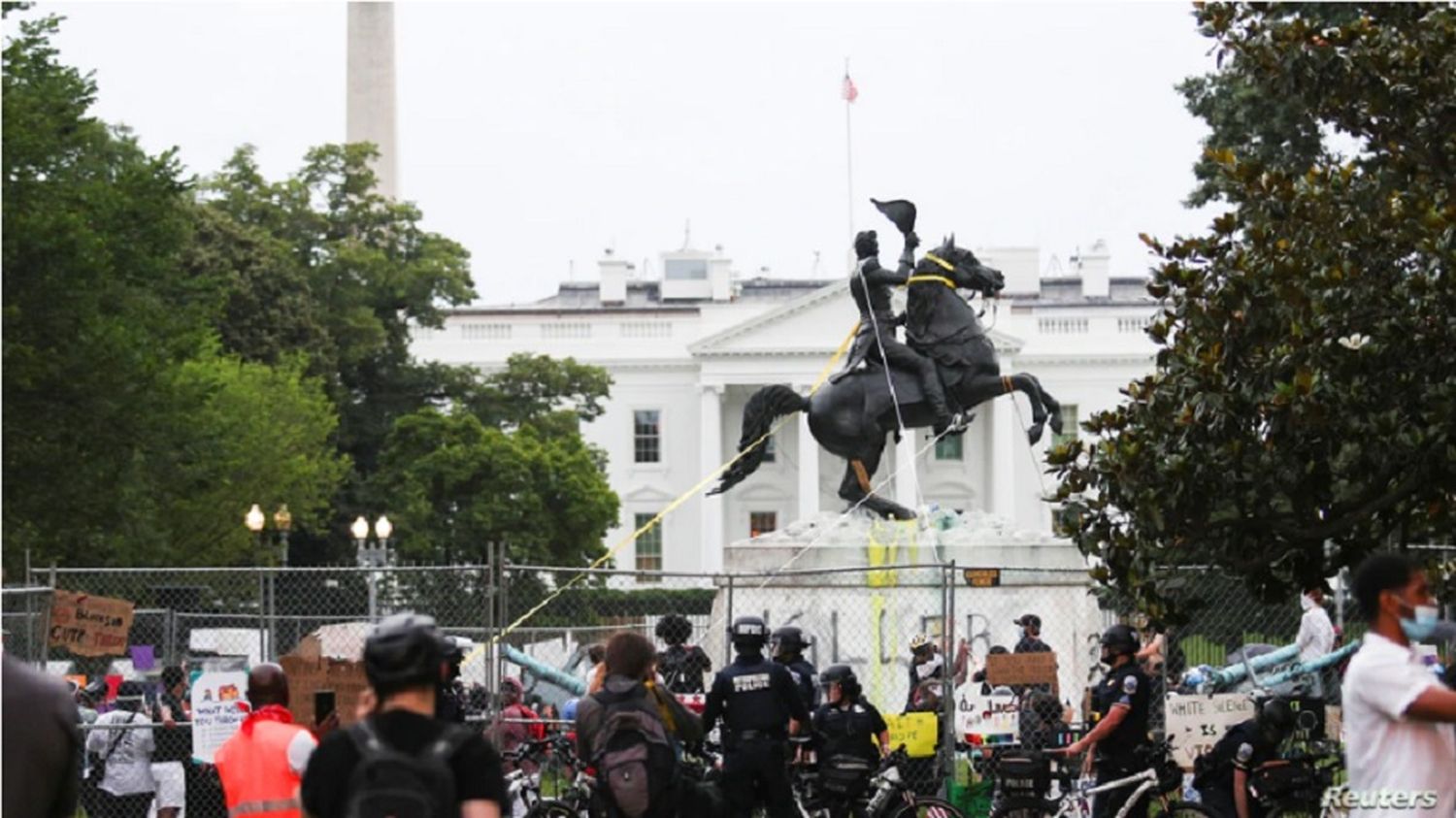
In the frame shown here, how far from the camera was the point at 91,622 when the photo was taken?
18656 mm

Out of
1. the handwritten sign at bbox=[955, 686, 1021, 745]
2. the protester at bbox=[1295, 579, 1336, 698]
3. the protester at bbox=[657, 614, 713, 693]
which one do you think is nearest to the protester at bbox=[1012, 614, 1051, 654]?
the protester at bbox=[1295, 579, 1336, 698]

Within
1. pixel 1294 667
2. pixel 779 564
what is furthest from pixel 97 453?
pixel 1294 667

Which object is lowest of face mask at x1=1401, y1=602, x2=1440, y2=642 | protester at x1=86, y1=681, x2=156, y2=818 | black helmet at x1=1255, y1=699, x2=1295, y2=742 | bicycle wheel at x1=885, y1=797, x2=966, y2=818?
bicycle wheel at x1=885, y1=797, x2=966, y2=818

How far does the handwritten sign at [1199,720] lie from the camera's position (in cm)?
1583

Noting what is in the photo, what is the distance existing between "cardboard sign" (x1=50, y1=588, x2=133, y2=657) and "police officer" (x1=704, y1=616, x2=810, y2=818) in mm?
6361

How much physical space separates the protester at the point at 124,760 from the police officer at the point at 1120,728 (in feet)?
20.8

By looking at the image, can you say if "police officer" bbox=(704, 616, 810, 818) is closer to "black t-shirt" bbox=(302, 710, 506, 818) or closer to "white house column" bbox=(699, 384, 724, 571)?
"black t-shirt" bbox=(302, 710, 506, 818)

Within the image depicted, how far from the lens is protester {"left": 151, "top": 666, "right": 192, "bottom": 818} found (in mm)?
18000

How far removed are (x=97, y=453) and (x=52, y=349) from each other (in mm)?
2448

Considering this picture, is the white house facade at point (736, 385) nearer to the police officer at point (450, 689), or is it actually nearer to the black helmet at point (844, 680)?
the black helmet at point (844, 680)

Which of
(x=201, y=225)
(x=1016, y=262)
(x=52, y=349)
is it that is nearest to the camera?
(x=52, y=349)

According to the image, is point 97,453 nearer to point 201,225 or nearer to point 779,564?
point 779,564

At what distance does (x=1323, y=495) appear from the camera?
1596 centimetres

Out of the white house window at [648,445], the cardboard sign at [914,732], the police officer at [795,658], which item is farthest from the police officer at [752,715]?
the white house window at [648,445]
